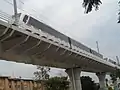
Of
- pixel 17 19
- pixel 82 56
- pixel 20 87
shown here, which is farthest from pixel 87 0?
pixel 82 56

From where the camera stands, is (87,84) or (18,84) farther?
(87,84)

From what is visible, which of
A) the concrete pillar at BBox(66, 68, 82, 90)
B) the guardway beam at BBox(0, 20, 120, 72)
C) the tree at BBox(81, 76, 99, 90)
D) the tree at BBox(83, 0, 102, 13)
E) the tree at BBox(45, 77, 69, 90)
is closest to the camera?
the tree at BBox(83, 0, 102, 13)

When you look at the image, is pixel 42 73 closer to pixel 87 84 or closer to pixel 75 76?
pixel 75 76

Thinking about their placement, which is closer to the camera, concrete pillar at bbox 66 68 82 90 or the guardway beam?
the guardway beam

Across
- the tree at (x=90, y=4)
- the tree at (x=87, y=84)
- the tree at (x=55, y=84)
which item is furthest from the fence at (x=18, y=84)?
the tree at (x=87, y=84)

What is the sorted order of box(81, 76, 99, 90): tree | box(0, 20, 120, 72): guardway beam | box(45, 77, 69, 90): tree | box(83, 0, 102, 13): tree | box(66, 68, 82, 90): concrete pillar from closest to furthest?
box(83, 0, 102, 13): tree → box(0, 20, 120, 72): guardway beam → box(45, 77, 69, 90): tree → box(66, 68, 82, 90): concrete pillar → box(81, 76, 99, 90): tree

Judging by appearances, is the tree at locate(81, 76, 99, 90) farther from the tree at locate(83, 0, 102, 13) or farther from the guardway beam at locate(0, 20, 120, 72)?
the tree at locate(83, 0, 102, 13)

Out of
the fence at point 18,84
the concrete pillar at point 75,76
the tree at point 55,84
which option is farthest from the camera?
the concrete pillar at point 75,76

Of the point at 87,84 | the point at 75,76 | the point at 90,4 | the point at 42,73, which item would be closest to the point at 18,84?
the point at 42,73

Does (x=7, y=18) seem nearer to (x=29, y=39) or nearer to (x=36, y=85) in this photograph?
(x=29, y=39)

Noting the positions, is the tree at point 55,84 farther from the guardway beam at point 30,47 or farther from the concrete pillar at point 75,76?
the concrete pillar at point 75,76

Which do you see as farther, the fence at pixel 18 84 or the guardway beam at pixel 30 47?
the fence at pixel 18 84

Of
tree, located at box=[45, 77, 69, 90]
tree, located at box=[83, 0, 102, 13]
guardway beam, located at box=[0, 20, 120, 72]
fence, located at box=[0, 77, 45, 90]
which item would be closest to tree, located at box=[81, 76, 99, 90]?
guardway beam, located at box=[0, 20, 120, 72]

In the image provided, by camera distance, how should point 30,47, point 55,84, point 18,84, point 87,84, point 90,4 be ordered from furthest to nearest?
1. point 87,84
2. point 55,84
3. point 18,84
4. point 30,47
5. point 90,4
